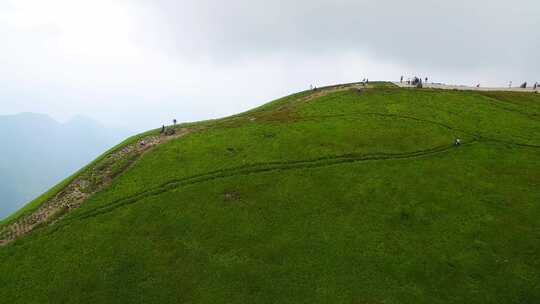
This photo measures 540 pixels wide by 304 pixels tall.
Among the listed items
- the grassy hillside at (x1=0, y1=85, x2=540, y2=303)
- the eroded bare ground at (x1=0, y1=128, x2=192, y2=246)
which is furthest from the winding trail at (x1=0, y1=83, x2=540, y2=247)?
the grassy hillside at (x1=0, y1=85, x2=540, y2=303)

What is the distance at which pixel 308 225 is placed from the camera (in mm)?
41406

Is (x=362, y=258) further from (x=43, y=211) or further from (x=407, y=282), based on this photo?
(x=43, y=211)

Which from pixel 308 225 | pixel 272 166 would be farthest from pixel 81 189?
pixel 308 225

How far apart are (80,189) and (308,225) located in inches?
1296

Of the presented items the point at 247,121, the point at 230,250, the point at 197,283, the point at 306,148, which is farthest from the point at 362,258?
the point at 247,121

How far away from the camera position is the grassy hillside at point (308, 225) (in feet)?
114

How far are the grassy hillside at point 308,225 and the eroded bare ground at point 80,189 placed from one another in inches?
79.6

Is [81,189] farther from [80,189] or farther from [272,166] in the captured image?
[272,166]

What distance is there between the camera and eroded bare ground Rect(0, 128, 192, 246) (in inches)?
1783

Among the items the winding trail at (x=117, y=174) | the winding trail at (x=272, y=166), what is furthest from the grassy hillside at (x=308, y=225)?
the winding trail at (x=117, y=174)

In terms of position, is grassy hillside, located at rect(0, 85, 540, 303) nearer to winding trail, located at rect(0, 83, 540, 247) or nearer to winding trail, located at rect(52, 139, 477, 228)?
winding trail, located at rect(52, 139, 477, 228)

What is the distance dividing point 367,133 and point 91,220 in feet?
141

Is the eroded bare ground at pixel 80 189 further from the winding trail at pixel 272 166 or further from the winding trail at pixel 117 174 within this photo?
the winding trail at pixel 272 166

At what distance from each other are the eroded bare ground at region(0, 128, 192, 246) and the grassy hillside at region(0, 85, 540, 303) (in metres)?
2.02
